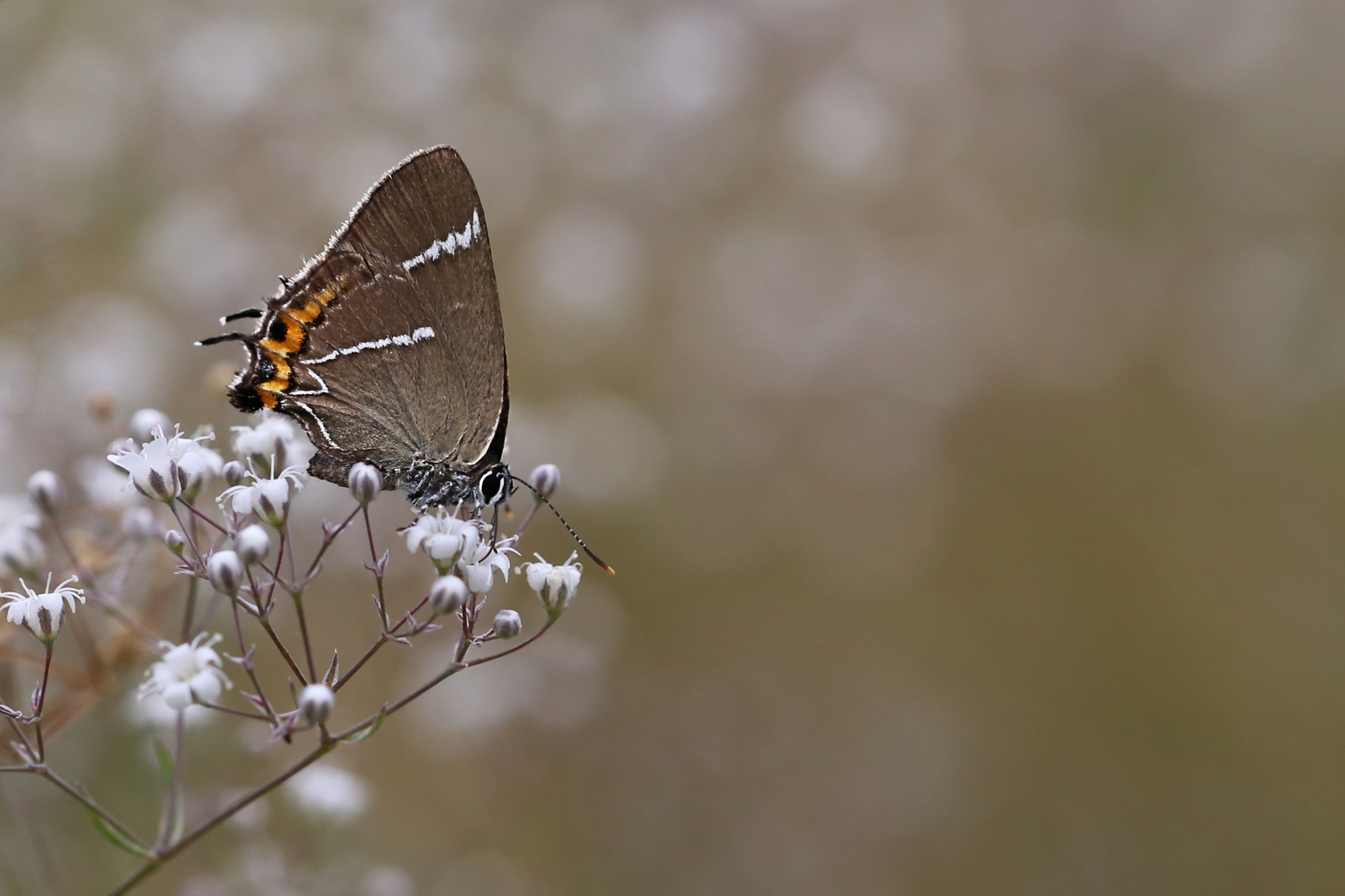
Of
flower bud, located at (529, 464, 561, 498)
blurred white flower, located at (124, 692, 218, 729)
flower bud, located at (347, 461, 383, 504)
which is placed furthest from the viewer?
blurred white flower, located at (124, 692, 218, 729)

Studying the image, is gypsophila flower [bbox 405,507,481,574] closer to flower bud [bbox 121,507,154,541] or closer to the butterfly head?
the butterfly head

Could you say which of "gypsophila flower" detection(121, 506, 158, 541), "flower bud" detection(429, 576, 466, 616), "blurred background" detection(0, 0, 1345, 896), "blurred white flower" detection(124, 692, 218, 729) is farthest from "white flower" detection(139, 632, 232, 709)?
"blurred background" detection(0, 0, 1345, 896)

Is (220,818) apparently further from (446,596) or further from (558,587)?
(558,587)

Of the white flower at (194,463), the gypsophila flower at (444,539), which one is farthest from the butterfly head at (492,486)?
the white flower at (194,463)

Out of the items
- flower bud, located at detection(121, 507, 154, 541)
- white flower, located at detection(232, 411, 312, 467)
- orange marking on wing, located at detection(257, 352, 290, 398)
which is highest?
orange marking on wing, located at detection(257, 352, 290, 398)

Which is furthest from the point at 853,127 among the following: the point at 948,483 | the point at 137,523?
the point at 137,523

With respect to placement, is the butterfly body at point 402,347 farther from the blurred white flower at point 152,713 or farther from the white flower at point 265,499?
the blurred white flower at point 152,713

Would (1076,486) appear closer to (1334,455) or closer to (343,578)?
(1334,455)
